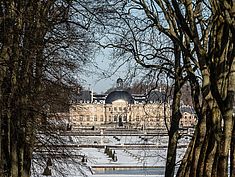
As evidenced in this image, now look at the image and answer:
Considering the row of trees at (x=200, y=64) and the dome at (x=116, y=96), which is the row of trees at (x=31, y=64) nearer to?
the row of trees at (x=200, y=64)

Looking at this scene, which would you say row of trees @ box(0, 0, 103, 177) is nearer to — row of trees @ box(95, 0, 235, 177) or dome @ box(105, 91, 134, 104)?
row of trees @ box(95, 0, 235, 177)

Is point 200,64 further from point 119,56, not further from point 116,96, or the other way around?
point 116,96

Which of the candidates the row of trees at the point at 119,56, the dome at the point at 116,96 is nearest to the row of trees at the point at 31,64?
the row of trees at the point at 119,56

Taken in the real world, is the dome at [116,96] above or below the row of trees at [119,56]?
above

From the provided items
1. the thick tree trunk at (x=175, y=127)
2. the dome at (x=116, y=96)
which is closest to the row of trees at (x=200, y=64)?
the thick tree trunk at (x=175, y=127)

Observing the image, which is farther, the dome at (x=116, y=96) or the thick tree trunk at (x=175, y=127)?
the dome at (x=116, y=96)

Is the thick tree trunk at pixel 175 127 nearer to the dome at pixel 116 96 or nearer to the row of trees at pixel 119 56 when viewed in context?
the row of trees at pixel 119 56

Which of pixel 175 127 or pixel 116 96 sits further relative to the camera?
pixel 116 96

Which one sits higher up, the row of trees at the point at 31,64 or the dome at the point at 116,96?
the dome at the point at 116,96

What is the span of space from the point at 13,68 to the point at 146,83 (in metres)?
4.84

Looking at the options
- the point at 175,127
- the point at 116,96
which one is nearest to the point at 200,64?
the point at 175,127

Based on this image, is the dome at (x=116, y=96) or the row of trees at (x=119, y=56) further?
the dome at (x=116, y=96)

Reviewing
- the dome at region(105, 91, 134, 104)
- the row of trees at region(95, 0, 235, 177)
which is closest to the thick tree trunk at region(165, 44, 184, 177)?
the row of trees at region(95, 0, 235, 177)

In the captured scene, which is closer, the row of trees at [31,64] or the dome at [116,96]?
the row of trees at [31,64]
